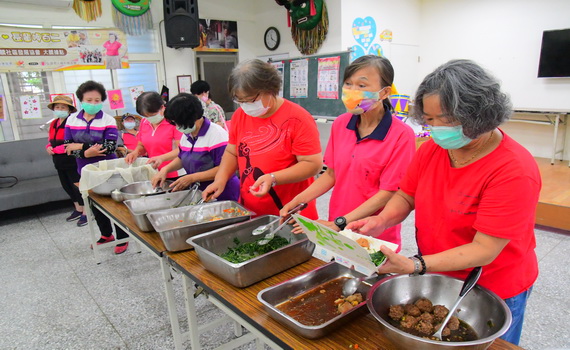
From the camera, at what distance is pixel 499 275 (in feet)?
3.50

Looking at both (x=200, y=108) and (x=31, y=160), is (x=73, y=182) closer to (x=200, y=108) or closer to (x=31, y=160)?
(x=31, y=160)

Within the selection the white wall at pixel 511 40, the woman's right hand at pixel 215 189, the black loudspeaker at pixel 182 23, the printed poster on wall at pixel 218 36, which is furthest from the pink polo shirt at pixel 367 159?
the printed poster on wall at pixel 218 36

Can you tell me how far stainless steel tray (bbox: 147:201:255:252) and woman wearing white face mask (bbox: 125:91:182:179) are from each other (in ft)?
2.83

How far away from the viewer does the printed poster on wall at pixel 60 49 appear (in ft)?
15.8

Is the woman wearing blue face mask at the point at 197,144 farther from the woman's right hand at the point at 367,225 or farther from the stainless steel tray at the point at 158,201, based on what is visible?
the woman's right hand at the point at 367,225

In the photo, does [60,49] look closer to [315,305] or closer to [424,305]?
[315,305]

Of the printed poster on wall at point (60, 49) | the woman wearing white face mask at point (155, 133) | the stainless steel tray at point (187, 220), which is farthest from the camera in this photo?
the printed poster on wall at point (60, 49)

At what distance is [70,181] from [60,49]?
2.25 m

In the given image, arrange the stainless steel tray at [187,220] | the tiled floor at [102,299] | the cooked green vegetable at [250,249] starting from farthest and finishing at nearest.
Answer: the tiled floor at [102,299] → the stainless steel tray at [187,220] → the cooked green vegetable at [250,249]

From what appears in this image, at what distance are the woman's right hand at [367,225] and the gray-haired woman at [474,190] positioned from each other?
0.46 feet

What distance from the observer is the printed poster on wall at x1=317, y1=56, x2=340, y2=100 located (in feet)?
16.8

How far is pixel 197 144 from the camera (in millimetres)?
2211

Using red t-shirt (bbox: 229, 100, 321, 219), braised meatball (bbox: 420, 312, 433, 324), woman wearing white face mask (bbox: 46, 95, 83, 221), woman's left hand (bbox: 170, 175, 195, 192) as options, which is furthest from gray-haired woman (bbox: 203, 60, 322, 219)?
woman wearing white face mask (bbox: 46, 95, 83, 221)

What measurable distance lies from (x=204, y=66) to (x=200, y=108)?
460cm
